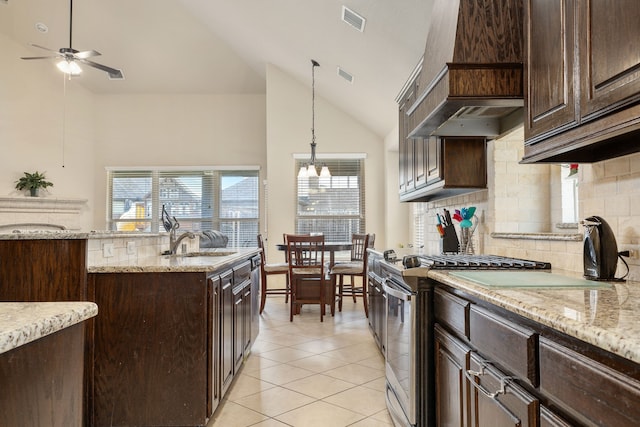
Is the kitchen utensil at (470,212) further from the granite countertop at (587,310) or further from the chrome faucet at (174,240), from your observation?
the chrome faucet at (174,240)

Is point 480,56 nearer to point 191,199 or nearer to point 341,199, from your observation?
point 341,199

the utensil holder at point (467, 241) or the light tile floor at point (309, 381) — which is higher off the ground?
the utensil holder at point (467, 241)

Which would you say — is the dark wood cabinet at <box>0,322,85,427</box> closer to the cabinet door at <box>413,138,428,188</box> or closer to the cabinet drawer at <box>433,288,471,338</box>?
the cabinet drawer at <box>433,288,471,338</box>

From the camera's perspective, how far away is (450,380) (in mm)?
1706

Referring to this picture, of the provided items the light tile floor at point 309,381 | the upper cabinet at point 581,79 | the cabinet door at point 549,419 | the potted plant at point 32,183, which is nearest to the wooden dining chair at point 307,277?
the light tile floor at point 309,381

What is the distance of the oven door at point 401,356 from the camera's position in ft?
6.56

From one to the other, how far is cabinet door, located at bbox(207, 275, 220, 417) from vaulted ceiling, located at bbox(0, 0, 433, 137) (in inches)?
94.8

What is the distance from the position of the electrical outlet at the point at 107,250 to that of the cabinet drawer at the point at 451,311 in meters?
1.83

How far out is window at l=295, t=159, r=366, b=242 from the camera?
23.7ft

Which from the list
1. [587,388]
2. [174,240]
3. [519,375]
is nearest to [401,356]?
[519,375]

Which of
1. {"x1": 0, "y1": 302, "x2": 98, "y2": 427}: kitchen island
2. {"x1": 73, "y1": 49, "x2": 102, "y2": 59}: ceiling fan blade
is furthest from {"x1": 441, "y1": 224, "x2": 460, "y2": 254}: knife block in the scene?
{"x1": 73, "y1": 49, "x2": 102, "y2": 59}: ceiling fan blade

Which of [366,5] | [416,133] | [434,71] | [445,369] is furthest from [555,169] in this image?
[366,5]

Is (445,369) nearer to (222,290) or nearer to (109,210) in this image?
(222,290)

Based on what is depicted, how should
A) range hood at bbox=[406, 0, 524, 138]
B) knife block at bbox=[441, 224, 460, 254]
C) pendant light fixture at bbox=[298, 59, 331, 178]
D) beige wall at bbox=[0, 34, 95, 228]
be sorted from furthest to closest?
1. beige wall at bbox=[0, 34, 95, 228]
2. pendant light fixture at bbox=[298, 59, 331, 178]
3. knife block at bbox=[441, 224, 460, 254]
4. range hood at bbox=[406, 0, 524, 138]
